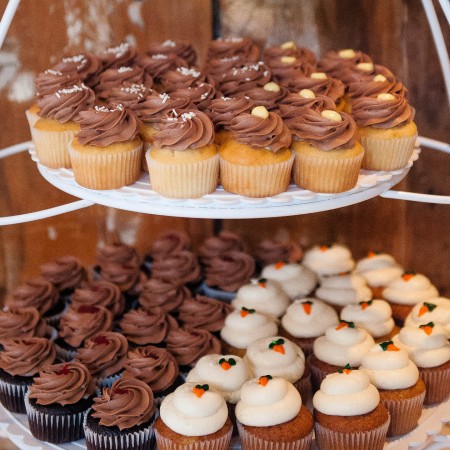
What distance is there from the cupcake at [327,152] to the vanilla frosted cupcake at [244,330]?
629 millimetres

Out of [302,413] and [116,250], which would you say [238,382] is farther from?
[116,250]

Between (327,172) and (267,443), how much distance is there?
29.7 inches

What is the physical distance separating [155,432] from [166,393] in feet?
0.72

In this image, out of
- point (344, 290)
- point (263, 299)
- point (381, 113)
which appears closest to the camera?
point (381, 113)

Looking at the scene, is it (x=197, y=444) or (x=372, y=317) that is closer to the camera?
(x=197, y=444)

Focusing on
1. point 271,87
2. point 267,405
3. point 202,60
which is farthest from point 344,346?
point 202,60

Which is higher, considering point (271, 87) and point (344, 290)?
point (271, 87)

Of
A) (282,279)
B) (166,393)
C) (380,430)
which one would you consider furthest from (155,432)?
(282,279)

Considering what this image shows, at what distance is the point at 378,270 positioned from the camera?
10.3 ft

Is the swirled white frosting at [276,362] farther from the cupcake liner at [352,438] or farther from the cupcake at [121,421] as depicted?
the cupcake at [121,421]

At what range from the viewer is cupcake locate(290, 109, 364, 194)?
7.20 ft

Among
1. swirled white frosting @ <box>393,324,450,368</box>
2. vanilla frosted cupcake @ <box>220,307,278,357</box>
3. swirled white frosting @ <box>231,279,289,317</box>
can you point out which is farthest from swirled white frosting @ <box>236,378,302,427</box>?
swirled white frosting @ <box>231,279,289,317</box>

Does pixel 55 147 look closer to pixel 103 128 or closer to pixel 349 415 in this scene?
pixel 103 128

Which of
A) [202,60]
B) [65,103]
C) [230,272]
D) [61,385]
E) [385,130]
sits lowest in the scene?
[230,272]
